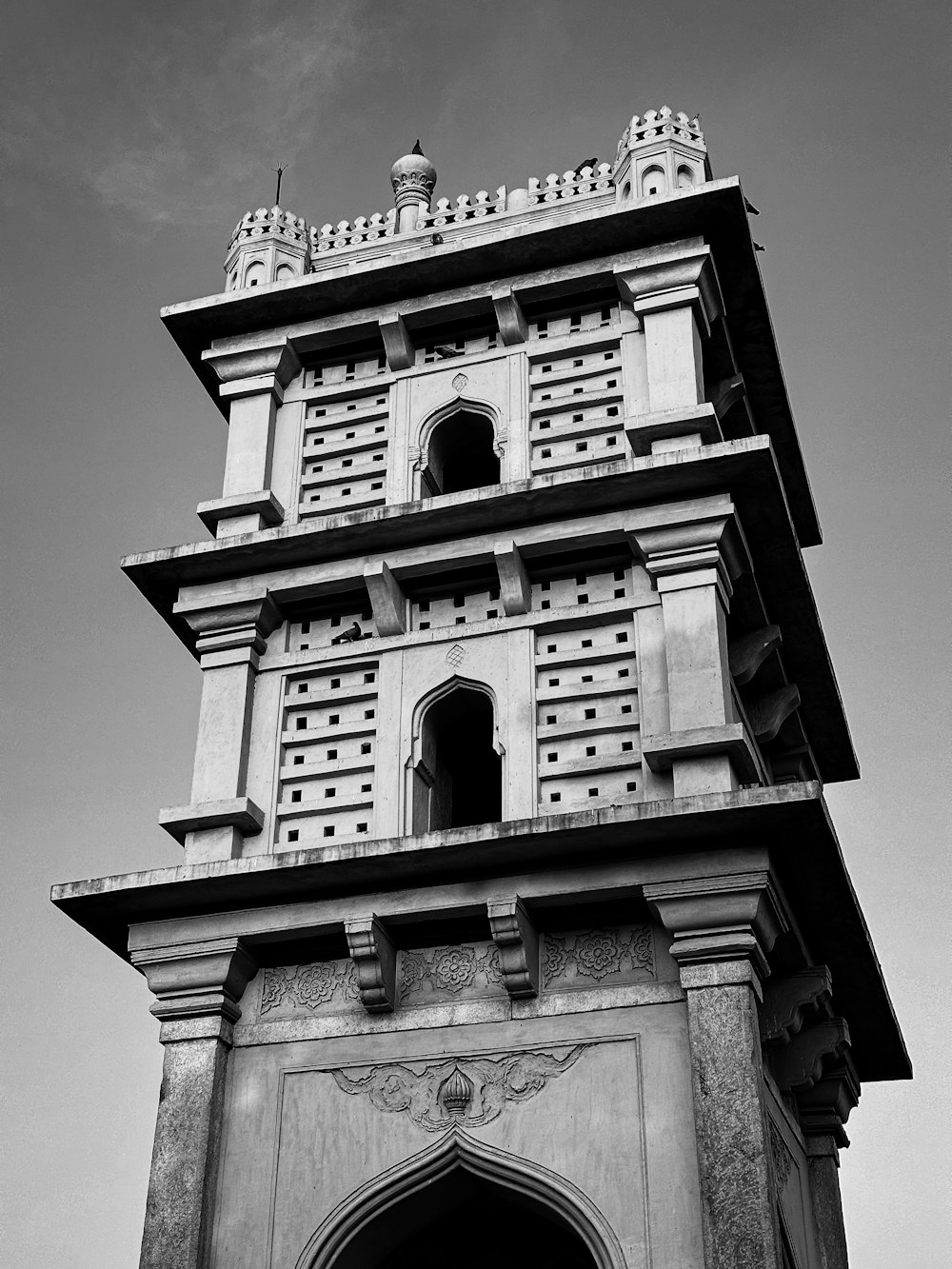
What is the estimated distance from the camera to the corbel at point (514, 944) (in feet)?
48.4

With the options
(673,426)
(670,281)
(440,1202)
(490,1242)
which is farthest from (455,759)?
(670,281)

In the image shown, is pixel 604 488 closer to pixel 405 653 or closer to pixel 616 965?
pixel 405 653

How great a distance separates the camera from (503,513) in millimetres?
17109

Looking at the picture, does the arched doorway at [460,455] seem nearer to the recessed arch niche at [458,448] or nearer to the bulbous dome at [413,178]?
the recessed arch niche at [458,448]

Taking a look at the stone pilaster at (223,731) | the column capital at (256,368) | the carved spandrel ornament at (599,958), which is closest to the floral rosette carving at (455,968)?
the carved spandrel ornament at (599,958)

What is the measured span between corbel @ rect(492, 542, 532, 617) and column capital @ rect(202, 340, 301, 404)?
3910 mm

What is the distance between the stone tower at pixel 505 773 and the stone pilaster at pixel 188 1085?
0.11 ft

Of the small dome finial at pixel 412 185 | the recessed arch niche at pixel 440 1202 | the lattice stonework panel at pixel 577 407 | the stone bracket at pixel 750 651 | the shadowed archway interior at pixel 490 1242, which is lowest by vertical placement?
the recessed arch niche at pixel 440 1202

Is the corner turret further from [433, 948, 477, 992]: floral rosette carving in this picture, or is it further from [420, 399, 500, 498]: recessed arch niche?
[433, 948, 477, 992]: floral rosette carving

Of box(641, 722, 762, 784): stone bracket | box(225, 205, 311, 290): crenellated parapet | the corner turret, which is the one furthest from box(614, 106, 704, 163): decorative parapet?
box(641, 722, 762, 784): stone bracket

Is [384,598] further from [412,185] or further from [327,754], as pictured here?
[412,185]

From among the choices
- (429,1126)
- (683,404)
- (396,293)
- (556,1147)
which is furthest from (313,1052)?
(396,293)

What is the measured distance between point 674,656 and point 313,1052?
4.70 metres

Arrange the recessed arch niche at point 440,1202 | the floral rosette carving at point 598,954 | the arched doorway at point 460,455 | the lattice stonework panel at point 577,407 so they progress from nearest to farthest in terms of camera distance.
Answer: the recessed arch niche at point 440,1202, the floral rosette carving at point 598,954, the lattice stonework panel at point 577,407, the arched doorway at point 460,455
